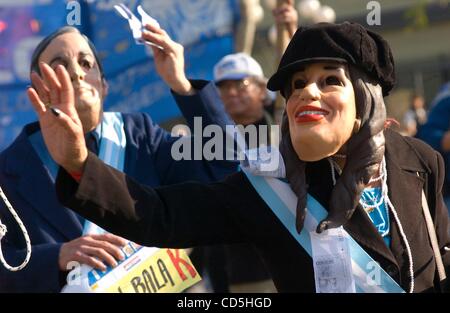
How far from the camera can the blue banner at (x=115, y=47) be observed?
26.0 feet

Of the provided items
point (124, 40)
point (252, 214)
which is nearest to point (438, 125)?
point (124, 40)

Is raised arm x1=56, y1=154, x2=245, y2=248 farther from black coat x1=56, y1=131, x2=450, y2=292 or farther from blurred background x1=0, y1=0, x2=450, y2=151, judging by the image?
blurred background x1=0, y1=0, x2=450, y2=151

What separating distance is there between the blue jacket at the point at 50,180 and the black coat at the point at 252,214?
1152 mm

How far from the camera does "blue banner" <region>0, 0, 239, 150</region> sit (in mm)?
7922

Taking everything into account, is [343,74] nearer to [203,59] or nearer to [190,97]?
[190,97]

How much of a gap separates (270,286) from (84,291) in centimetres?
189

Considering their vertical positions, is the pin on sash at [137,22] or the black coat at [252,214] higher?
the pin on sash at [137,22]

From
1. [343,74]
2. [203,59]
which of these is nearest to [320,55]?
[343,74]

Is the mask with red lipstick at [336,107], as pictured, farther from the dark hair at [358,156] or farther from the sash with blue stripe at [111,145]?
the sash with blue stripe at [111,145]

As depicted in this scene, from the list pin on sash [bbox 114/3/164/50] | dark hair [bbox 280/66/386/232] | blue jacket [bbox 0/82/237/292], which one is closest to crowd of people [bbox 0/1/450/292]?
dark hair [bbox 280/66/386/232]

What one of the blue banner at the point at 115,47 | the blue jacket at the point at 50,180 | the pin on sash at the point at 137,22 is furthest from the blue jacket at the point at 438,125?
the pin on sash at the point at 137,22

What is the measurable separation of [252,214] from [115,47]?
4415 mm

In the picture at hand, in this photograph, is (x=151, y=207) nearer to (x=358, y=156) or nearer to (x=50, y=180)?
(x=358, y=156)

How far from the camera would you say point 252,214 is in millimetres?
3953
